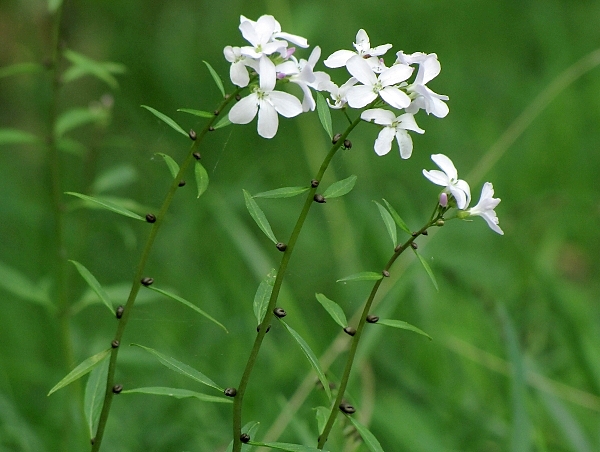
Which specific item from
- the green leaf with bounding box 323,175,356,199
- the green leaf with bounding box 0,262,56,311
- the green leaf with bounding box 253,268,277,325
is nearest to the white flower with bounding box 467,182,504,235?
the green leaf with bounding box 323,175,356,199

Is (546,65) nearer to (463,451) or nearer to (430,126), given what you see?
(430,126)

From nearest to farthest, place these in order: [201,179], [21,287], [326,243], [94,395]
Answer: [201,179], [94,395], [21,287], [326,243]

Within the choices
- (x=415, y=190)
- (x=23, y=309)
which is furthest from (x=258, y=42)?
(x=415, y=190)

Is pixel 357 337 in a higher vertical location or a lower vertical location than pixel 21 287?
higher

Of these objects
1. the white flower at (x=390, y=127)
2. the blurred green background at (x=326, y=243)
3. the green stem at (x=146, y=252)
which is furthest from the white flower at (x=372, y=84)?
the blurred green background at (x=326, y=243)

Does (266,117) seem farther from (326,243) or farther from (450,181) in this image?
(326,243)

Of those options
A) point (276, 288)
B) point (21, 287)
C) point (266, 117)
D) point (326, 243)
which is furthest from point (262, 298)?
point (326, 243)

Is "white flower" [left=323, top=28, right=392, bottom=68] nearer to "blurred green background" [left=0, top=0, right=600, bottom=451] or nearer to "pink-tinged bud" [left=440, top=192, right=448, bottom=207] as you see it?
"pink-tinged bud" [left=440, top=192, right=448, bottom=207]
